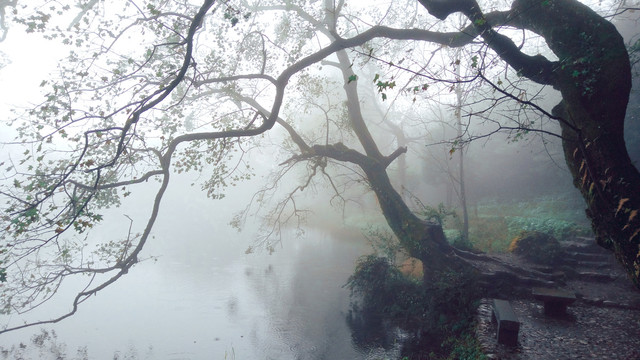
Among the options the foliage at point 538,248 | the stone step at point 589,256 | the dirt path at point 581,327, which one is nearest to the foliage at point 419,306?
the dirt path at point 581,327

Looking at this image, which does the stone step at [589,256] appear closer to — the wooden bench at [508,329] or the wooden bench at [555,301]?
the wooden bench at [555,301]

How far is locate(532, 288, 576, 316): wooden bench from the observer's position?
820 cm

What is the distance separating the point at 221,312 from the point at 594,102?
1254 cm

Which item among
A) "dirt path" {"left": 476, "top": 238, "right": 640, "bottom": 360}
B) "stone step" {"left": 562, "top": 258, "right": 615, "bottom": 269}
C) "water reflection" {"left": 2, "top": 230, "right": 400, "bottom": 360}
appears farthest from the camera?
"stone step" {"left": 562, "top": 258, "right": 615, "bottom": 269}

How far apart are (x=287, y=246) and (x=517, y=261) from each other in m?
14.9

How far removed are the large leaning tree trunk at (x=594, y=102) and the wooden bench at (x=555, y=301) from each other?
3367 millimetres

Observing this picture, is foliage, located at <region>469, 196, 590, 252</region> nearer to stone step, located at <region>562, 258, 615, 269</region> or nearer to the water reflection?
stone step, located at <region>562, 258, 615, 269</region>

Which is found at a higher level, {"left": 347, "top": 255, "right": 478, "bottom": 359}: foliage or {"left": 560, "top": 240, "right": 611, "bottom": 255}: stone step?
{"left": 560, "top": 240, "right": 611, "bottom": 255}: stone step

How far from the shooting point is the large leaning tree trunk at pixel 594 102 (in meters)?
4.92

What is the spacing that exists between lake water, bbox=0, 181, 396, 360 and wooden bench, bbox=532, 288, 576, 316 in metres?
3.70

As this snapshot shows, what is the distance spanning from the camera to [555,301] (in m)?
8.28

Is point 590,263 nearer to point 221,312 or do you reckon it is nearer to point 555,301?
point 555,301

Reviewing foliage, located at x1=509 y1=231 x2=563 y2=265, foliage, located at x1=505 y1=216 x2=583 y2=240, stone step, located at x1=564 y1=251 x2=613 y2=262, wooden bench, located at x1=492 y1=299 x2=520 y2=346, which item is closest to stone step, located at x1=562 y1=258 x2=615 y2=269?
stone step, located at x1=564 y1=251 x2=613 y2=262

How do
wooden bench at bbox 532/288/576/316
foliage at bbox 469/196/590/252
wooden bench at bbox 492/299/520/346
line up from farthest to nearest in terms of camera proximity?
foliage at bbox 469/196/590/252 → wooden bench at bbox 532/288/576/316 → wooden bench at bbox 492/299/520/346
